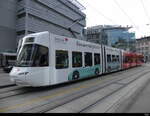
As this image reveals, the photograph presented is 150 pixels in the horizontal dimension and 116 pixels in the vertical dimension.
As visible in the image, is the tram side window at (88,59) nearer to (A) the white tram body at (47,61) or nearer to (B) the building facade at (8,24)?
(A) the white tram body at (47,61)

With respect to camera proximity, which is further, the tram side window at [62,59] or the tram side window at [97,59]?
the tram side window at [97,59]

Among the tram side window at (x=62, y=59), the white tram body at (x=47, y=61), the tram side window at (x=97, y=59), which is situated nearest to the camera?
the white tram body at (x=47, y=61)

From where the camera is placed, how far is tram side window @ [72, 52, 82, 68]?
10.3m

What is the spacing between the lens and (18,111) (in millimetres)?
4891

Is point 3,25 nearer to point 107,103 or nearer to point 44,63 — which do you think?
point 44,63

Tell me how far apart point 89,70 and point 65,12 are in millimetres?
40662

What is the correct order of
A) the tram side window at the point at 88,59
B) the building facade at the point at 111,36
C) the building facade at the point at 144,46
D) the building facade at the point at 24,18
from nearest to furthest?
the tram side window at the point at 88,59
the building facade at the point at 24,18
the building facade at the point at 111,36
the building facade at the point at 144,46

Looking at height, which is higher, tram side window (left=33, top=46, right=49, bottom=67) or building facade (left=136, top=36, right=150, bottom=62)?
building facade (left=136, top=36, right=150, bottom=62)

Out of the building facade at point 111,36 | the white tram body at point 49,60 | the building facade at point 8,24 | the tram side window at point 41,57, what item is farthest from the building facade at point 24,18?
the tram side window at point 41,57

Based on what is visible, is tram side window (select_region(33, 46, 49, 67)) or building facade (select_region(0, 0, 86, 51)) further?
building facade (select_region(0, 0, 86, 51))

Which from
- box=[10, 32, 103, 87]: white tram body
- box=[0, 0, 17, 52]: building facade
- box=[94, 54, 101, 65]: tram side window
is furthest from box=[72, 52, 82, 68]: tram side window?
box=[0, 0, 17, 52]: building facade

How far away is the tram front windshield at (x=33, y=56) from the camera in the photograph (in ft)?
25.3

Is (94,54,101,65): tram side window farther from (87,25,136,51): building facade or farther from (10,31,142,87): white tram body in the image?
(87,25,136,51): building facade

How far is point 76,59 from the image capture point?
1060cm
